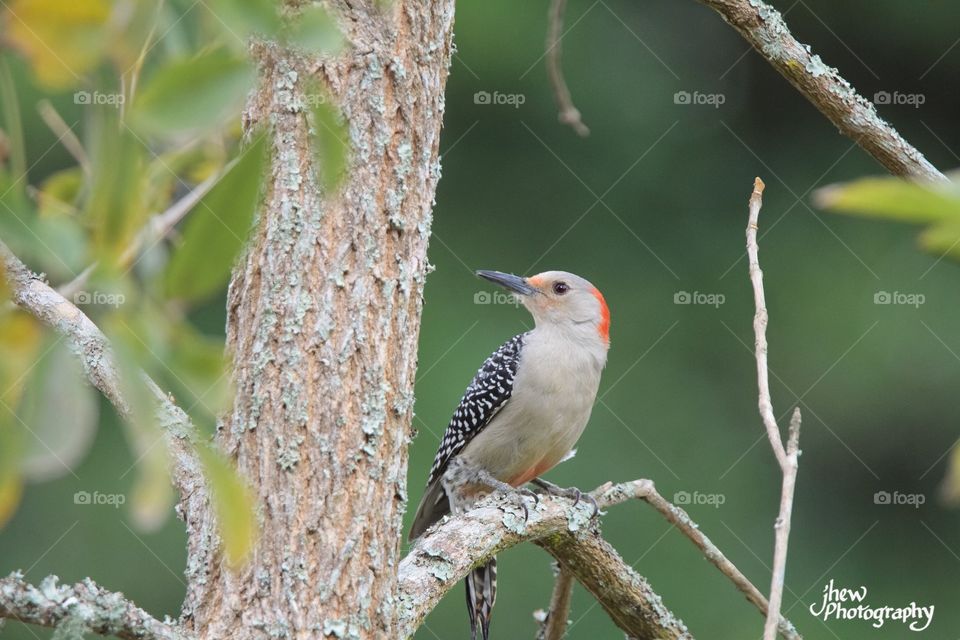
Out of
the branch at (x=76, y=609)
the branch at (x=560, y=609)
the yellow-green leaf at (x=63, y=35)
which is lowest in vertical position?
the branch at (x=76, y=609)

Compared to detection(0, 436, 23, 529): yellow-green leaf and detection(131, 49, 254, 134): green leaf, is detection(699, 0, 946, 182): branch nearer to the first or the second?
detection(131, 49, 254, 134): green leaf

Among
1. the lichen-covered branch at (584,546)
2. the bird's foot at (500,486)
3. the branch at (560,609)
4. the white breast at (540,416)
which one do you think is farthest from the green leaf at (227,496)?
the white breast at (540,416)

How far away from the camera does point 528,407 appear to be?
14.4ft

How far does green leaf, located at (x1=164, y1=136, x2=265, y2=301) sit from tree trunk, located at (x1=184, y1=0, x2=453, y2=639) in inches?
56.5

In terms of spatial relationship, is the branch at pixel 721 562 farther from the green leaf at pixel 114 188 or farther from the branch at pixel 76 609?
the green leaf at pixel 114 188

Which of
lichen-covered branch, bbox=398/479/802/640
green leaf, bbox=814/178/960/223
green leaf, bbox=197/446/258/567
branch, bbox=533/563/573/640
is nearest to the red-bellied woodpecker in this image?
branch, bbox=533/563/573/640

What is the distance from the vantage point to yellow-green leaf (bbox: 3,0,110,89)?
25.7 inches

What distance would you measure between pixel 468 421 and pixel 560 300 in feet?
2.34

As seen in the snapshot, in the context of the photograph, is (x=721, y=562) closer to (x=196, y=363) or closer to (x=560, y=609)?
(x=560, y=609)

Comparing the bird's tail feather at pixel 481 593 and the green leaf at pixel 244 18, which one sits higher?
the green leaf at pixel 244 18

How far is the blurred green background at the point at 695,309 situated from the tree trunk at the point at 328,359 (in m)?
3.58

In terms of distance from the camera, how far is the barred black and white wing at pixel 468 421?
173 inches

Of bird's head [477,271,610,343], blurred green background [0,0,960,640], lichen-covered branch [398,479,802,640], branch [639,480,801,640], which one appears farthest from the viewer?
blurred green background [0,0,960,640]

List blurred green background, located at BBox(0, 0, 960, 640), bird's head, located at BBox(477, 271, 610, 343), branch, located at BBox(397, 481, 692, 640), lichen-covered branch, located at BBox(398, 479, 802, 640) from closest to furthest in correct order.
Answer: branch, located at BBox(397, 481, 692, 640)
lichen-covered branch, located at BBox(398, 479, 802, 640)
bird's head, located at BBox(477, 271, 610, 343)
blurred green background, located at BBox(0, 0, 960, 640)
